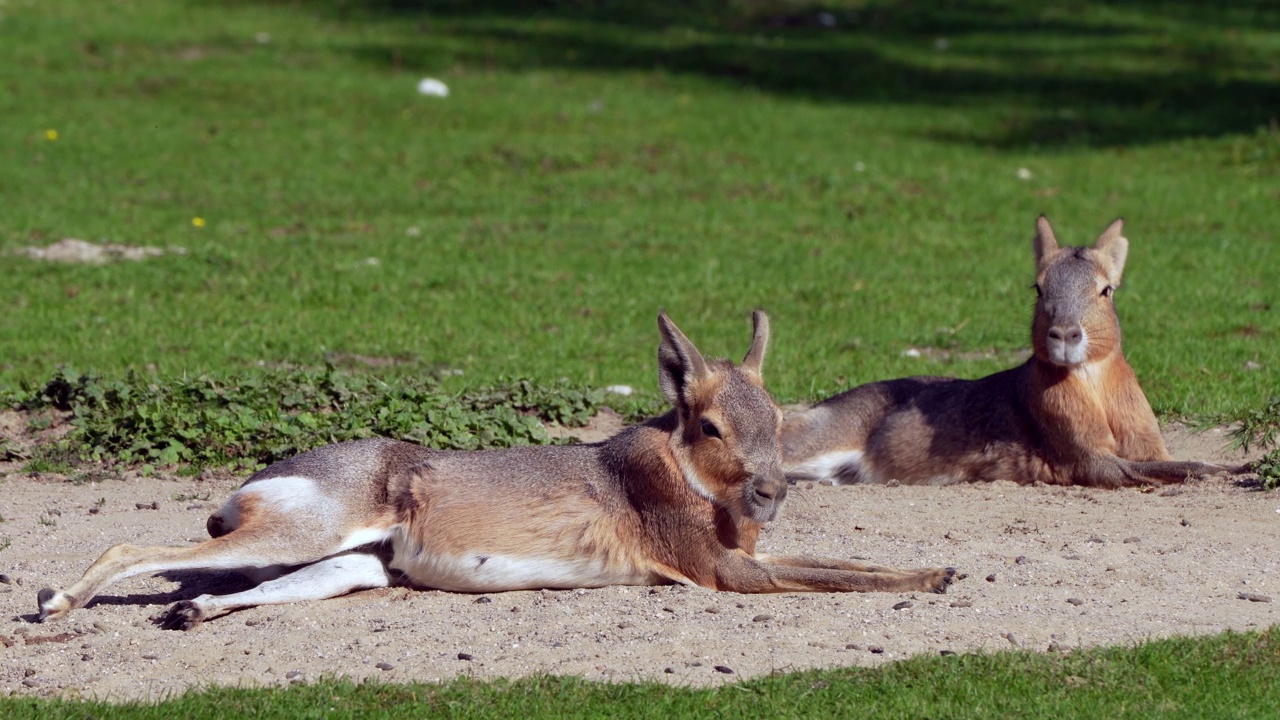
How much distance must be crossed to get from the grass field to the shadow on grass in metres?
0.08

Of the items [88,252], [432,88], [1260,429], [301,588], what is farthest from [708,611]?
[432,88]

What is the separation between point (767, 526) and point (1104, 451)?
1980mm

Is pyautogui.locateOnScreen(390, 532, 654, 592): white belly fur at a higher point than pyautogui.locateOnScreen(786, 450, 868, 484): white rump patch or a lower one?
higher

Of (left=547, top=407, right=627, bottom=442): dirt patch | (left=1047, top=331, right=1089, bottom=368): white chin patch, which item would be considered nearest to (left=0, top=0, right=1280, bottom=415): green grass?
(left=547, top=407, right=627, bottom=442): dirt patch

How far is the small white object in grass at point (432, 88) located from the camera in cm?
2048

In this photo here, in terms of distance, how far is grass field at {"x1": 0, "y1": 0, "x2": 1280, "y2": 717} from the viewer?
10.5m

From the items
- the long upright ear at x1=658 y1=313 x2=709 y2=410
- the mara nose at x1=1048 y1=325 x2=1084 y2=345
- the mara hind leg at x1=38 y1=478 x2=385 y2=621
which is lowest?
the mara hind leg at x1=38 y1=478 x2=385 y2=621

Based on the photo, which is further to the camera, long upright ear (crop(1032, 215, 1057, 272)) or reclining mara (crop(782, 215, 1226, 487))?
long upright ear (crop(1032, 215, 1057, 272))

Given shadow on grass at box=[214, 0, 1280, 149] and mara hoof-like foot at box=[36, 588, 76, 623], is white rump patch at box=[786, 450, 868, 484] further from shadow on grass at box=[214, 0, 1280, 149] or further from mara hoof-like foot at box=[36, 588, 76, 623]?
shadow on grass at box=[214, 0, 1280, 149]

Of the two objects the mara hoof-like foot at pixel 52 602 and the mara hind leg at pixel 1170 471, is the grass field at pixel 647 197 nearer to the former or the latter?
the mara hoof-like foot at pixel 52 602

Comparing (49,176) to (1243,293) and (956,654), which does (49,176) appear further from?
(956,654)

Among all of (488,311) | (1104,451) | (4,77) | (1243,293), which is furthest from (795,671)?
(4,77)

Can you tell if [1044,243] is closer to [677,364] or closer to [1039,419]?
[1039,419]

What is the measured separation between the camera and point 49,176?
16484 mm
